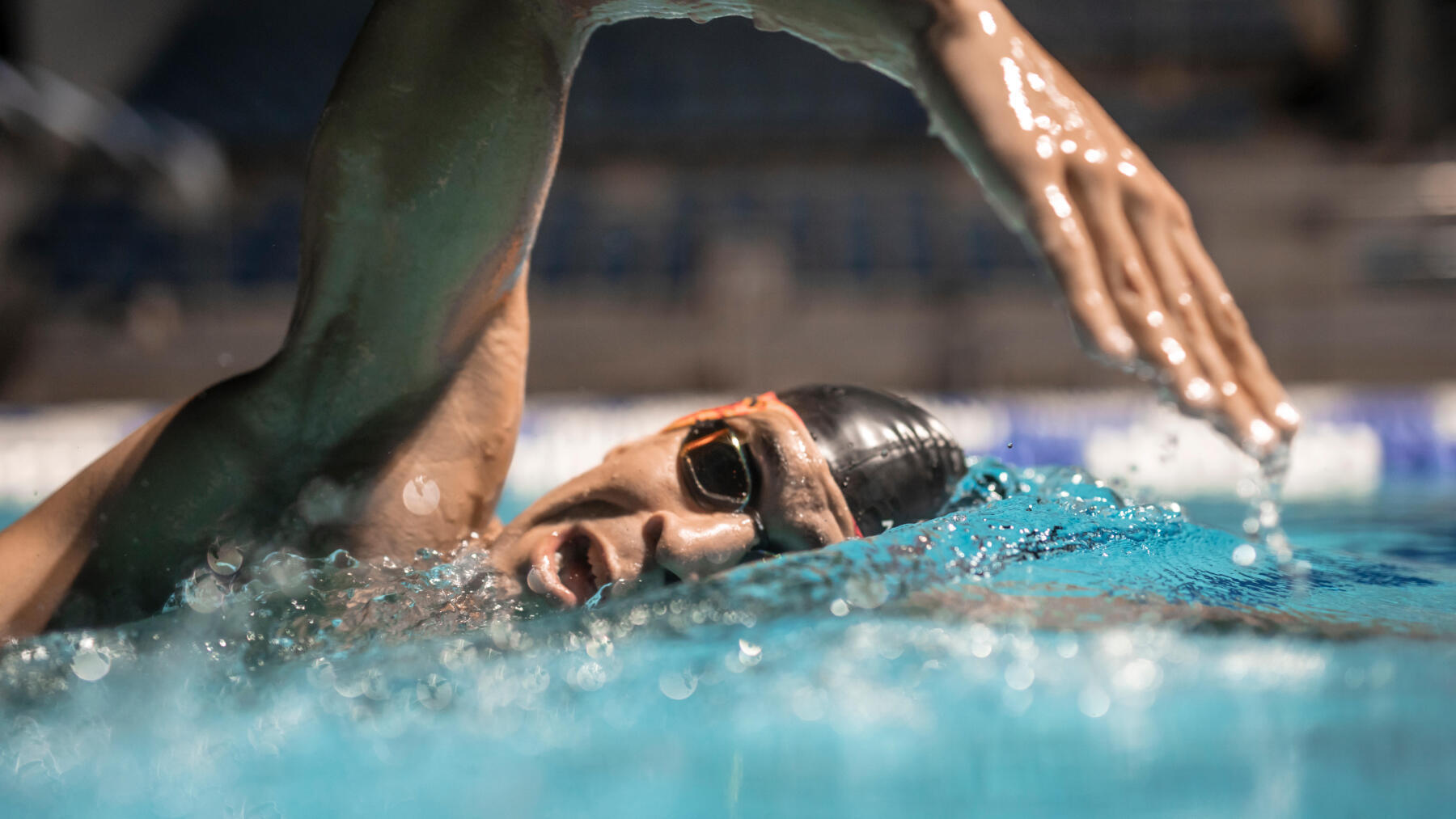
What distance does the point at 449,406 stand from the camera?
63.5 inches

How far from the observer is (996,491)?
7.15 ft

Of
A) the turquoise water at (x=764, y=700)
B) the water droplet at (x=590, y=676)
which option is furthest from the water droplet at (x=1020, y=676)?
the water droplet at (x=590, y=676)

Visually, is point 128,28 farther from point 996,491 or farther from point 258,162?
point 996,491

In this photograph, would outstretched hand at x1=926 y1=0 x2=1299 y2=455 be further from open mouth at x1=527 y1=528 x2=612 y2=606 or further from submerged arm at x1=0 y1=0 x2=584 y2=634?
open mouth at x1=527 y1=528 x2=612 y2=606

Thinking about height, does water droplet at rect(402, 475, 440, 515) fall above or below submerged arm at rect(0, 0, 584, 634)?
below

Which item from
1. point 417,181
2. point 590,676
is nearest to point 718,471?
point 590,676

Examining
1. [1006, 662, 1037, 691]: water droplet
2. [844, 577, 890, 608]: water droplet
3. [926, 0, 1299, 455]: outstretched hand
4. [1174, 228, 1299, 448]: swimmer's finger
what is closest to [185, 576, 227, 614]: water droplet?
[844, 577, 890, 608]: water droplet

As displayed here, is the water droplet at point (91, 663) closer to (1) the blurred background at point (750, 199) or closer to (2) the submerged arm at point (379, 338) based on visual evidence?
(2) the submerged arm at point (379, 338)

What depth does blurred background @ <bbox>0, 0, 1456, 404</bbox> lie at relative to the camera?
7445 mm

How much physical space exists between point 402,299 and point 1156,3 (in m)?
10.0

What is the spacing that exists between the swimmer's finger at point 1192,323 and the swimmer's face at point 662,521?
0.77m

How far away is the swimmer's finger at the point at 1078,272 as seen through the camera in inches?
34.8

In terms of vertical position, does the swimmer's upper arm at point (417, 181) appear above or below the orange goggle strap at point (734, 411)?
above

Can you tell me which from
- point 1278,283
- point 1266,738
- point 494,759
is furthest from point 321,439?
point 1278,283
